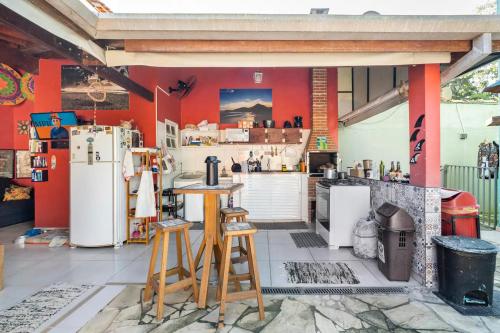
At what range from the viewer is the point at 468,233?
283 cm

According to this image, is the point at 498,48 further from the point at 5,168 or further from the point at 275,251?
→ the point at 5,168

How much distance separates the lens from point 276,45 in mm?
2752

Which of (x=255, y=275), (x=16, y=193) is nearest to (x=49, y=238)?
(x=16, y=193)

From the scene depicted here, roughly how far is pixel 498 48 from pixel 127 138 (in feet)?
16.6

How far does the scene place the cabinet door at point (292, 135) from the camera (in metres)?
6.49

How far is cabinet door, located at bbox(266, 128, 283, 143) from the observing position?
648 centimetres

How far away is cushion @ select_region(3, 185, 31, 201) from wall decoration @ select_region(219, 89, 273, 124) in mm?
4971

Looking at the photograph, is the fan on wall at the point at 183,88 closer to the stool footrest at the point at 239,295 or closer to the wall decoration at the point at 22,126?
the wall decoration at the point at 22,126

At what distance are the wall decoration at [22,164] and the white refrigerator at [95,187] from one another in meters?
3.66

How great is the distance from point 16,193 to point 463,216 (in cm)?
842

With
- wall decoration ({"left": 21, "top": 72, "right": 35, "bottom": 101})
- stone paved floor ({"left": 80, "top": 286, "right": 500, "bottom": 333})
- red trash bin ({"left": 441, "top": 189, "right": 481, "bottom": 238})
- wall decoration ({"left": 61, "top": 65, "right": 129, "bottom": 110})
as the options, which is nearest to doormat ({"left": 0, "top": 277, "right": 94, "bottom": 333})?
stone paved floor ({"left": 80, "top": 286, "right": 500, "bottom": 333})

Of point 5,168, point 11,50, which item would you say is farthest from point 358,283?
point 5,168

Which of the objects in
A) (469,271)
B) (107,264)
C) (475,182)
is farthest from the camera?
(475,182)

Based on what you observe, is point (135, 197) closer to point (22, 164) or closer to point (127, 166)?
point (127, 166)
